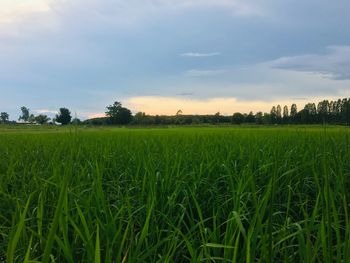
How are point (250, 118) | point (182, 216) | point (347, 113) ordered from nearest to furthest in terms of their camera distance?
point (182, 216), point (347, 113), point (250, 118)

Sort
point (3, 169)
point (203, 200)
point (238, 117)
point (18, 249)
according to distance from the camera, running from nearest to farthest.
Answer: point (18, 249), point (203, 200), point (3, 169), point (238, 117)

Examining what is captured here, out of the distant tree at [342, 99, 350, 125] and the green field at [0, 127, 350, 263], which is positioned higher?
the distant tree at [342, 99, 350, 125]

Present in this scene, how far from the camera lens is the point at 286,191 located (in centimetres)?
263

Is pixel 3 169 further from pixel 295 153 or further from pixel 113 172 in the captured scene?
pixel 295 153

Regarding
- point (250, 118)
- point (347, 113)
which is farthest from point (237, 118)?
point (347, 113)

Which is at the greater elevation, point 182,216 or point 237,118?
point 237,118

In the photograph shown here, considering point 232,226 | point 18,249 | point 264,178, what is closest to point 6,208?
point 18,249

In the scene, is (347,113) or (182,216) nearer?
(182,216)

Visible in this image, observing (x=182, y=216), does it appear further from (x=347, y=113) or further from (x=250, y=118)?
(x=250, y=118)

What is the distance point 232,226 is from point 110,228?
0.56m

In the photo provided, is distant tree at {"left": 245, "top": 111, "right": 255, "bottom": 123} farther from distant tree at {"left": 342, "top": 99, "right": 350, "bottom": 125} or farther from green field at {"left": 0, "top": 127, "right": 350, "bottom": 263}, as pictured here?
green field at {"left": 0, "top": 127, "right": 350, "bottom": 263}

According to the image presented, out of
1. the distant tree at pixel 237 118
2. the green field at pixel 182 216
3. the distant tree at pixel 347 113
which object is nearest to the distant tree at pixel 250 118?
the distant tree at pixel 237 118

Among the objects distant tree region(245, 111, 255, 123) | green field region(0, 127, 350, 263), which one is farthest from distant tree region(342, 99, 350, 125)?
distant tree region(245, 111, 255, 123)

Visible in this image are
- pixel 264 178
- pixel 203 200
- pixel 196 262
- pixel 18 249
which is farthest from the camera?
pixel 264 178
